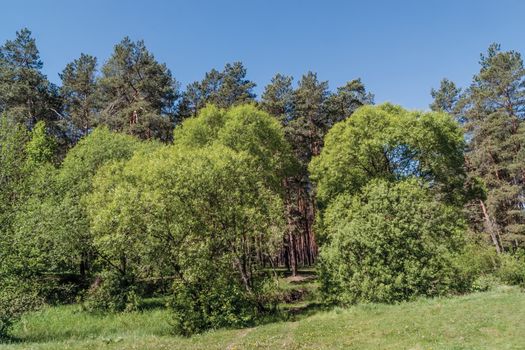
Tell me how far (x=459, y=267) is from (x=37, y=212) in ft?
91.3

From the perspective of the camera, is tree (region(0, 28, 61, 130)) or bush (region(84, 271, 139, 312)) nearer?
bush (region(84, 271, 139, 312))

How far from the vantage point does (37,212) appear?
25.8 m

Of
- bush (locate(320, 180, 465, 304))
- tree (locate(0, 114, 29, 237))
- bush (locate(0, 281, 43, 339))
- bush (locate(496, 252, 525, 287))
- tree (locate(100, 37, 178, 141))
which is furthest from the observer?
tree (locate(100, 37, 178, 141))

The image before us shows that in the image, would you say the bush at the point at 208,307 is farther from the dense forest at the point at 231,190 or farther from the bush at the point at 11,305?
the bush at the point at 11,305

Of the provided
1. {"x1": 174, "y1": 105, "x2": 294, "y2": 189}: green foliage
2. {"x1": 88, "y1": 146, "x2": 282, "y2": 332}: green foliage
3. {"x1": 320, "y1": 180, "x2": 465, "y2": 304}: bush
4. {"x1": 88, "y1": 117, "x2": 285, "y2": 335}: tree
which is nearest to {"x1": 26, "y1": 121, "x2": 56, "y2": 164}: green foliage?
{"x1": 174, "y1": 105, "x2": 294, "y2": 189}: green foliage

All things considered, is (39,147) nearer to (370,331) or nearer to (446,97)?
(370,331)

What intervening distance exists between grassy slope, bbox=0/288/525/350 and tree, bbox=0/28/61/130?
34448mm

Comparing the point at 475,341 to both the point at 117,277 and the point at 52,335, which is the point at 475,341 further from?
the point at 117,277

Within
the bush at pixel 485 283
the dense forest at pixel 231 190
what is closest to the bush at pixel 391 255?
the dense forest at pixel 231 190

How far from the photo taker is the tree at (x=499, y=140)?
48438 mm

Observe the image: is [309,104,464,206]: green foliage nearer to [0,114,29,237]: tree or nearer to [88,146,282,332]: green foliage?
[88,146,282,332]: green foliage

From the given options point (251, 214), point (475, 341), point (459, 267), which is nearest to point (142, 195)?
point (251, 214)

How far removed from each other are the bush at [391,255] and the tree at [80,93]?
130 ft

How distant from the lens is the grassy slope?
1357 centimetres
